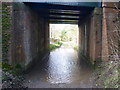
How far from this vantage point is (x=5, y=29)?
18.4 feet

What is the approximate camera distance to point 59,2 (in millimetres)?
6613

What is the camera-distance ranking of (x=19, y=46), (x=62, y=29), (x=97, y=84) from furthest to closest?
(x=62, y=29)
(x=19, y=46)
(x=97, y=84)

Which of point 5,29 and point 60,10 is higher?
point 60,10

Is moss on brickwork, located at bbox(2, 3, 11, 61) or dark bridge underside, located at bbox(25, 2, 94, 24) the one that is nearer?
moss on brickwork, located at bbox(2, 3, 11, 61)

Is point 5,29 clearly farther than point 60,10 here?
No

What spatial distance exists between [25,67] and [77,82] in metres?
2.74

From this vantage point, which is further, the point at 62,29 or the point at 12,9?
the point at 62,29

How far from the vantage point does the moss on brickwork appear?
558 cm

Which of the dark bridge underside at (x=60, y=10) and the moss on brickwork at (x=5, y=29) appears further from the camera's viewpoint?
the dark bridge underside at (x=60, y=10)

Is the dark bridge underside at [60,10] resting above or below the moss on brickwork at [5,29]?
above

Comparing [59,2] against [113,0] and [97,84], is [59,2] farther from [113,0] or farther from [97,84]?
[97,84]

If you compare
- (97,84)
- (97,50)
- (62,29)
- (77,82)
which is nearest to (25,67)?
(77,82)

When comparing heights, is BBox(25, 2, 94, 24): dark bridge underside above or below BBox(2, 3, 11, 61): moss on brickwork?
above

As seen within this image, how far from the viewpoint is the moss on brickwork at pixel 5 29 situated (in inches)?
220
